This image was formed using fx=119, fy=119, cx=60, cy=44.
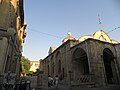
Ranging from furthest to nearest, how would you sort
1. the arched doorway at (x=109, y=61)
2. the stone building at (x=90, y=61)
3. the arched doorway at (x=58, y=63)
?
the arched doorway at (x=58, y=63)
the arched doorway at (x=109, y=61)
the stone building at (x=90, y=61)

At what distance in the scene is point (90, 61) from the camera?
16109 mm

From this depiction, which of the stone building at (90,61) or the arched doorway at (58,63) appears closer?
the stone building at (90,61)

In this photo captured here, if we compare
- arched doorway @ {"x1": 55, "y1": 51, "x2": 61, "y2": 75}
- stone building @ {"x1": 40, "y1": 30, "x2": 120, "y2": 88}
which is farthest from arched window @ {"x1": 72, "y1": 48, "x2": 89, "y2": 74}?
arched doorway @ {"x1": 55, "y1": 51, "x2": 61, "y2": 75}

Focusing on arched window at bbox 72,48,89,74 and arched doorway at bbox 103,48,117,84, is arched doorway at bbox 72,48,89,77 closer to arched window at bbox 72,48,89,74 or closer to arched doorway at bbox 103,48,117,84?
arched window at bbox 72,48,89,74

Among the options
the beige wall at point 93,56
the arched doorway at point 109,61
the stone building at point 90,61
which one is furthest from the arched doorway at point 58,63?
the arched doorway at point 109,61

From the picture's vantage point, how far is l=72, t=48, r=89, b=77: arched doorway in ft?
69.5

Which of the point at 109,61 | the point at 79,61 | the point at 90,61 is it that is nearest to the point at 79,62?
the point at 79,61

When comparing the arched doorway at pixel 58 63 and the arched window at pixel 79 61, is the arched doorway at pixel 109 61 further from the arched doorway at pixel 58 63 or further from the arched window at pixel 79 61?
the arched doorway at pixel 58 63

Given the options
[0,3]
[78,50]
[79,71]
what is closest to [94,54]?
[78,50]

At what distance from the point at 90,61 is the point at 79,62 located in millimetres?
6061

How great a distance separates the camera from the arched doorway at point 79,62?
21172mm

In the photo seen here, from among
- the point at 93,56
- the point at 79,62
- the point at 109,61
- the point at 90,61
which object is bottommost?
the point at 90,61

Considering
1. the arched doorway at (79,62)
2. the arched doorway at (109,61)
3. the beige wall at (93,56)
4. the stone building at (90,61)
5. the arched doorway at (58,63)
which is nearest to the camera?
the stone building at (90,61)

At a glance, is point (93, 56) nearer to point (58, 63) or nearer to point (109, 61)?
point (109, 61)
